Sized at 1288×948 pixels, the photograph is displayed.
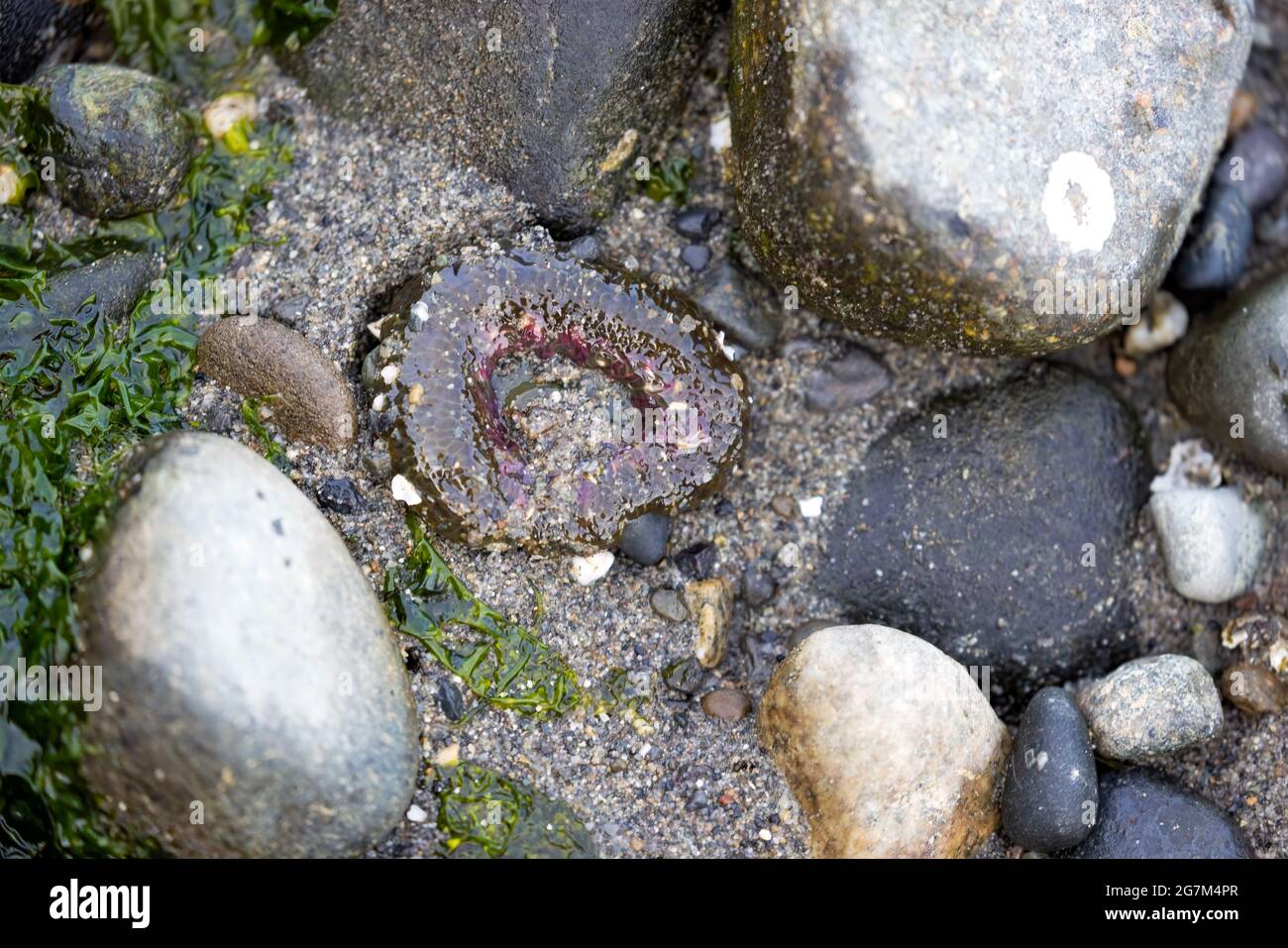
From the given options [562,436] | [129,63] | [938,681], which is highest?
[129,63]

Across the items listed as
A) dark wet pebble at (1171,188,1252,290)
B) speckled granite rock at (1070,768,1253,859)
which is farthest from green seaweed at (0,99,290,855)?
dark wet pebble at (1171,188,1252,290)

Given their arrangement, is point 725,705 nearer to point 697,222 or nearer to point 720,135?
→ point 697,222

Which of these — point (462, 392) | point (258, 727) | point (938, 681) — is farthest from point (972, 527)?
point (258, 727)

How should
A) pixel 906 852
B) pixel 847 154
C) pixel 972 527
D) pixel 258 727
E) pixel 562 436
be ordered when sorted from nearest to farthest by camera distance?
pixel 258 727
pixel 847 154
pixel 906 852
pixel 562 436
pixel 972 527

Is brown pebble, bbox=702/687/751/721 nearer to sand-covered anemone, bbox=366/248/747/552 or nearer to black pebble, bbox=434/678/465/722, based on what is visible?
sand-covered anemone, bbox=366/248/747/552

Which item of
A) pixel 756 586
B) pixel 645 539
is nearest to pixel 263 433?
pixel 645 539

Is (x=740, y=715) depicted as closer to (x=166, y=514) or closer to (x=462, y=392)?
(x=462, y=392)

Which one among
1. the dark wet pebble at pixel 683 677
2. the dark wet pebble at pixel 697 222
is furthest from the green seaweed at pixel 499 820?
the dark wet pebble at pixel 697 222
